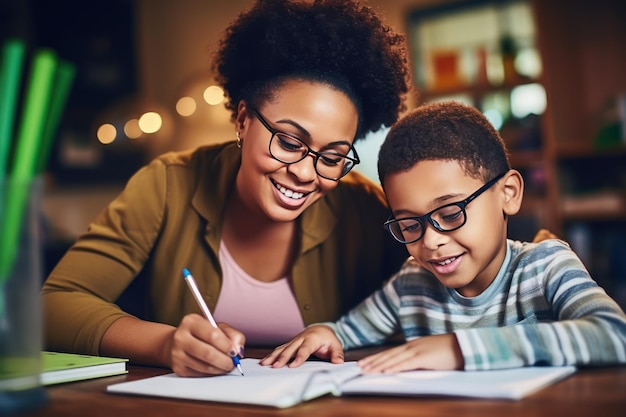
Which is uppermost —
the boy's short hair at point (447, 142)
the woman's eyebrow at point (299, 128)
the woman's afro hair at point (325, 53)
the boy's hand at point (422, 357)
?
the woman's afro hair at point (325, 53)

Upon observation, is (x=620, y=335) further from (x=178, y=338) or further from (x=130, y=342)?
(x=130, y=342)

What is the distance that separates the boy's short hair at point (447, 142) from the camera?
4.28 ft

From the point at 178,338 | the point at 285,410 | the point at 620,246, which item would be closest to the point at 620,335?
the point at 285,410

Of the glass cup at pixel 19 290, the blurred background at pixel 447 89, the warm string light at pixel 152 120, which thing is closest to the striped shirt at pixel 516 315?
the glass cup at pixel 19 290

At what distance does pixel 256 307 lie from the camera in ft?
5.72

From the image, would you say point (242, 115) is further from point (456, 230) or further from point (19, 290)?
point (19, 290)

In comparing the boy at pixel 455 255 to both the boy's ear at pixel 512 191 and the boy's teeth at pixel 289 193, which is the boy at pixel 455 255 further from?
the boy's teeth at pixel 289 193

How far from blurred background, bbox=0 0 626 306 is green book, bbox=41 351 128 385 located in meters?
1.91

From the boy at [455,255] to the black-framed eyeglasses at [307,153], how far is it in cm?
15

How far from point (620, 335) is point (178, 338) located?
2.03 feet

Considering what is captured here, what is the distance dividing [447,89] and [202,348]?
12.4ft

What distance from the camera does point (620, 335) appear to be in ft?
3.37

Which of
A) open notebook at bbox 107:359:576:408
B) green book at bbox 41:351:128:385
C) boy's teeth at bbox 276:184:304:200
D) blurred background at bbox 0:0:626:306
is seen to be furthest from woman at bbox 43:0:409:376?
blurred background at bbox 0:0:626:306

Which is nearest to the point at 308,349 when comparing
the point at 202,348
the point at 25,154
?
the point at 202,348
